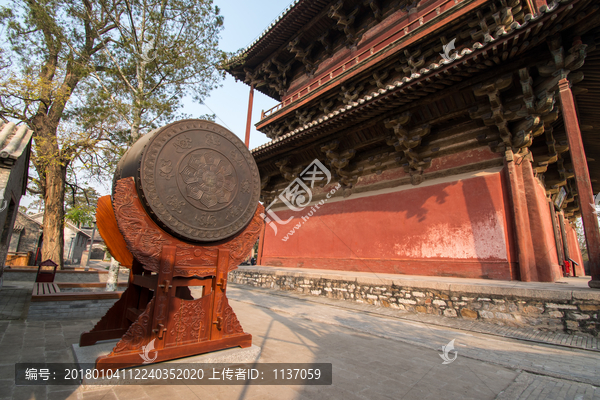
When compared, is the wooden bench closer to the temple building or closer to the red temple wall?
the temple building

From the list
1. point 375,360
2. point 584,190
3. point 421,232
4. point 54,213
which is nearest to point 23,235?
point 54,213

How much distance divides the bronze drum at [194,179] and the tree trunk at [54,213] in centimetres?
1133

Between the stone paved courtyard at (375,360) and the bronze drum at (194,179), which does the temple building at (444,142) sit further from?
the bronze drum at (194,179)

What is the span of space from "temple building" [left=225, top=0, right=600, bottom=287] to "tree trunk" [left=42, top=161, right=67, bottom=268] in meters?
8.53

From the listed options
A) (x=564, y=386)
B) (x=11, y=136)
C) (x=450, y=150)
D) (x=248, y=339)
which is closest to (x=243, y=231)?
(x=248, y=339)

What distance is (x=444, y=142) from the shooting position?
707 centimetres

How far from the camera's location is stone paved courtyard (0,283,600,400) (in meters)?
2.07

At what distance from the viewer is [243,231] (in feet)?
10.00

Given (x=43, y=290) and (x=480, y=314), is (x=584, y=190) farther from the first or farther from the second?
(x=43, y=290)

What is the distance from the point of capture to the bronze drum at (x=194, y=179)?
8.04 ft

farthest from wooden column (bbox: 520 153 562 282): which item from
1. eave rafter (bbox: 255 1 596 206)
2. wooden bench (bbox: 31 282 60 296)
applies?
wooden bench (bbox: 31 282 60 296)

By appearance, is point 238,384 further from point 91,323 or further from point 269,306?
point 269,306

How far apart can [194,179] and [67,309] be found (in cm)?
394

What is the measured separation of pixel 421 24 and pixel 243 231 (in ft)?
26.2
